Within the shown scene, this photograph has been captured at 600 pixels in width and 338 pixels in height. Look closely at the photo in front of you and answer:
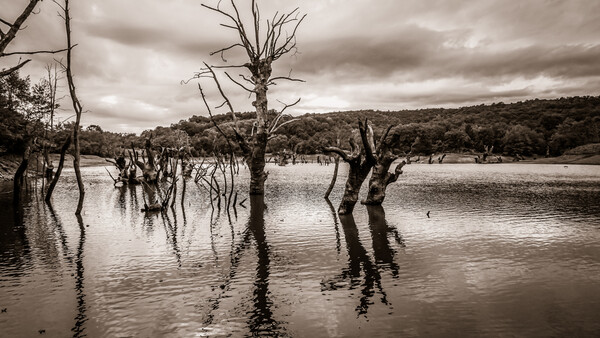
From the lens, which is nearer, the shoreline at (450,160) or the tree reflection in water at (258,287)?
the tree reflection in water at (258,287)

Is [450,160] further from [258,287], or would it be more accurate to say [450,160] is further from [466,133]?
[258,287]

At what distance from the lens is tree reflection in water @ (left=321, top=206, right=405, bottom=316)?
29.6ft

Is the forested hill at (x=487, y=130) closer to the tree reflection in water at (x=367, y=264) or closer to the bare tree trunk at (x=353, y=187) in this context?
the bare tree trunk at (x=353, y=187)

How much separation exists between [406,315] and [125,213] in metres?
18.4

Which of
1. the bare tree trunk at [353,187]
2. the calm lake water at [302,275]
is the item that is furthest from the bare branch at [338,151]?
the calm lake water at [302,275]

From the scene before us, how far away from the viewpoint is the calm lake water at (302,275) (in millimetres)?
7402

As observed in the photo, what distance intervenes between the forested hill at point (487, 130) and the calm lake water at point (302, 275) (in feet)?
237

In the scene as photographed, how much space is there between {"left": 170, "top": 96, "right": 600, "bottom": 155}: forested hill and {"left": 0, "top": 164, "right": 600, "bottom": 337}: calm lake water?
237 feet

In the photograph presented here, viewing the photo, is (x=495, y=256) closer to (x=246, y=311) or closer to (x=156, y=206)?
(x=246, y=311)

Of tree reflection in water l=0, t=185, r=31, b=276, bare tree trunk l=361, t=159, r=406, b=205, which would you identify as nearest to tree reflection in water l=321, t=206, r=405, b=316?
bare tree trunk l=361, t=159, r=406, b=205

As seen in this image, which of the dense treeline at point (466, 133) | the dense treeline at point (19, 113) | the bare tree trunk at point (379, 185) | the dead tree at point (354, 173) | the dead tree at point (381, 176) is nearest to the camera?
the dead tree at point (354, 173)

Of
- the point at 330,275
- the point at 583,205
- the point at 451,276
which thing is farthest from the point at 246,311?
the point at 583,205

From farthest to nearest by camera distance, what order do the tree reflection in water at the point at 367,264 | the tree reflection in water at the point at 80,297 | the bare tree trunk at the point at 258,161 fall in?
the bare tree trunk at the point at 258,161 < the tree reflection in water at the point at 367,264 < the tree reflection in water at the point at 80,297

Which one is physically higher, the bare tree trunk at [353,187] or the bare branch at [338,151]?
the bare branch at [338,151]
